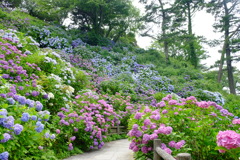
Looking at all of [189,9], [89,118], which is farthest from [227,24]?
[89,118]

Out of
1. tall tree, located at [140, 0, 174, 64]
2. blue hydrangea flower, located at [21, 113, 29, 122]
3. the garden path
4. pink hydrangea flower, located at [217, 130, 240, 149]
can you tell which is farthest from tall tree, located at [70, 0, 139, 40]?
pink hydrangea flower, located at [217, 130, 240, 149]

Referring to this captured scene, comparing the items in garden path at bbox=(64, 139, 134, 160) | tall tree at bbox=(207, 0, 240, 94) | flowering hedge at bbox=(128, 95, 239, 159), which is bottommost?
garden path at bbox=(64, 139, 134, 160)

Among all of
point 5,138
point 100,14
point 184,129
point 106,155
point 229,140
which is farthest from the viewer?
point 100,14

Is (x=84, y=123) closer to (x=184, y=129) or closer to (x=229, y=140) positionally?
(x=184, y=129)

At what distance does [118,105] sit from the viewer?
27.3 feet

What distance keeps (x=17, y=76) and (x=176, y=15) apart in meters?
18.2

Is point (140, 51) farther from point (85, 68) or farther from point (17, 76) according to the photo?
point (17, 76)

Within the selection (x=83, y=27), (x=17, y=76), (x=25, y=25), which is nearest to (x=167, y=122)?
(x=17, y=76)

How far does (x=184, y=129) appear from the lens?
3.59 meters

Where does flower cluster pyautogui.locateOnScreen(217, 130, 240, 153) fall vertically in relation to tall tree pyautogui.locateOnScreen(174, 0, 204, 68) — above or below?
below

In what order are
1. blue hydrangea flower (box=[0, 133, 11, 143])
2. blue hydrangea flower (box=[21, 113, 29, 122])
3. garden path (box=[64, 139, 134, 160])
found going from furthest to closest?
garden path (box=[64, 139, 134, 160]) < blue hydrangea flower (box=[21, 113, 29, 122]) < blue hydrangea flower (box=[0, 133, 11, 143])

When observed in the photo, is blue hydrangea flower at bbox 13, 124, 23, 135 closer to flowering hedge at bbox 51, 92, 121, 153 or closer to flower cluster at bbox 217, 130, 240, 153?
flowering hedge at bbox 51, 92, 121, 153

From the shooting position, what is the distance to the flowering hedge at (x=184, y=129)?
3.08 metres

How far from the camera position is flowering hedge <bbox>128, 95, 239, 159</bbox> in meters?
3.08
